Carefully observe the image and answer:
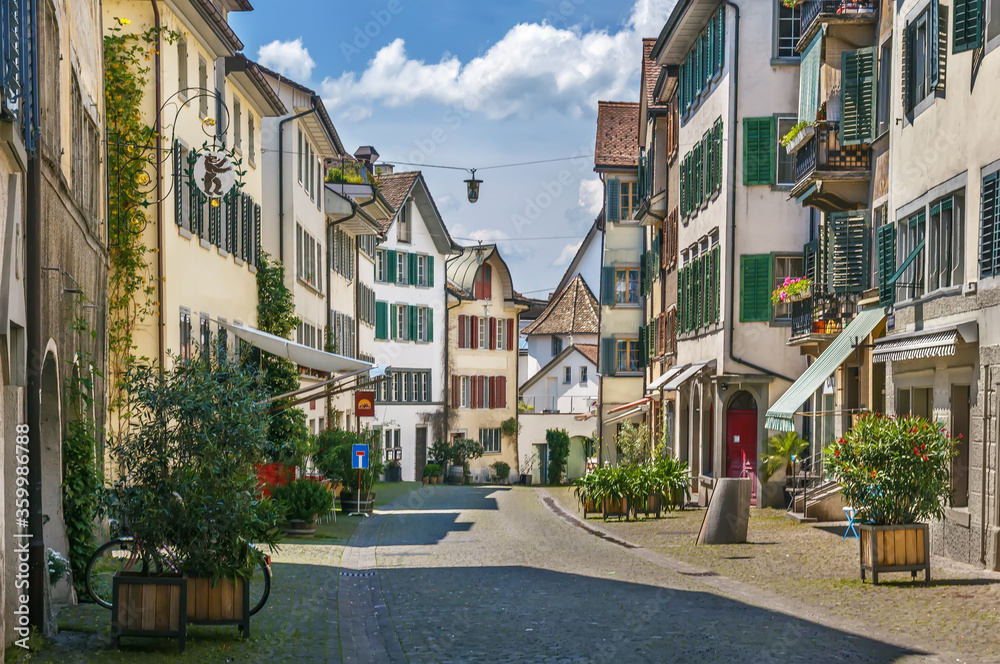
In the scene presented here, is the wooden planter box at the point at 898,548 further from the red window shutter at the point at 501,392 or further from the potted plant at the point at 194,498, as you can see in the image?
the red window shutter at the point at 501,392

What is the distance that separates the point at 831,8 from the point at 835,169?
3219mm

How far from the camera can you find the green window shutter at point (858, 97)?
856 inches

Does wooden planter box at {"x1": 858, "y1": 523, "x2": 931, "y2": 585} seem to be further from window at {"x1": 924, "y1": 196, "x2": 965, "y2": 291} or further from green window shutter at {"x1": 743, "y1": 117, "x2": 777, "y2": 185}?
green window shutter at {"x1": 743, "y1": 117, "x2": 777, "y2": 185}

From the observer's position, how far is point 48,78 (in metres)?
11.2

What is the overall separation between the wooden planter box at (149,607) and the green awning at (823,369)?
13.3 m

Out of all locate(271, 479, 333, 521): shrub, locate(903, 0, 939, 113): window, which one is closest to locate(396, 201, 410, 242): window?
locate(271, 479, 333, 521): shrub

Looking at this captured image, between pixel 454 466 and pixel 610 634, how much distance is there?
47220mm

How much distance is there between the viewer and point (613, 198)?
4878 cm

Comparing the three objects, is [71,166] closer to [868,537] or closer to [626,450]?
[868,537]

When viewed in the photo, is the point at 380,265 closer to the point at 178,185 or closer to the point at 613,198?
the point at 613,198

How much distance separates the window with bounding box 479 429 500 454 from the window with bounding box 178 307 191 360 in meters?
41.4

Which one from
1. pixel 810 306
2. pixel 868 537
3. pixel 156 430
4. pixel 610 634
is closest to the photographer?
pixel 156 430

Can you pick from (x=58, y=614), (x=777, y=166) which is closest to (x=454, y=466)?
(x=777, y=166)

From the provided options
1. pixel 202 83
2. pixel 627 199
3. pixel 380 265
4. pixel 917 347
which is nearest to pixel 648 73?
pixel 627 199
